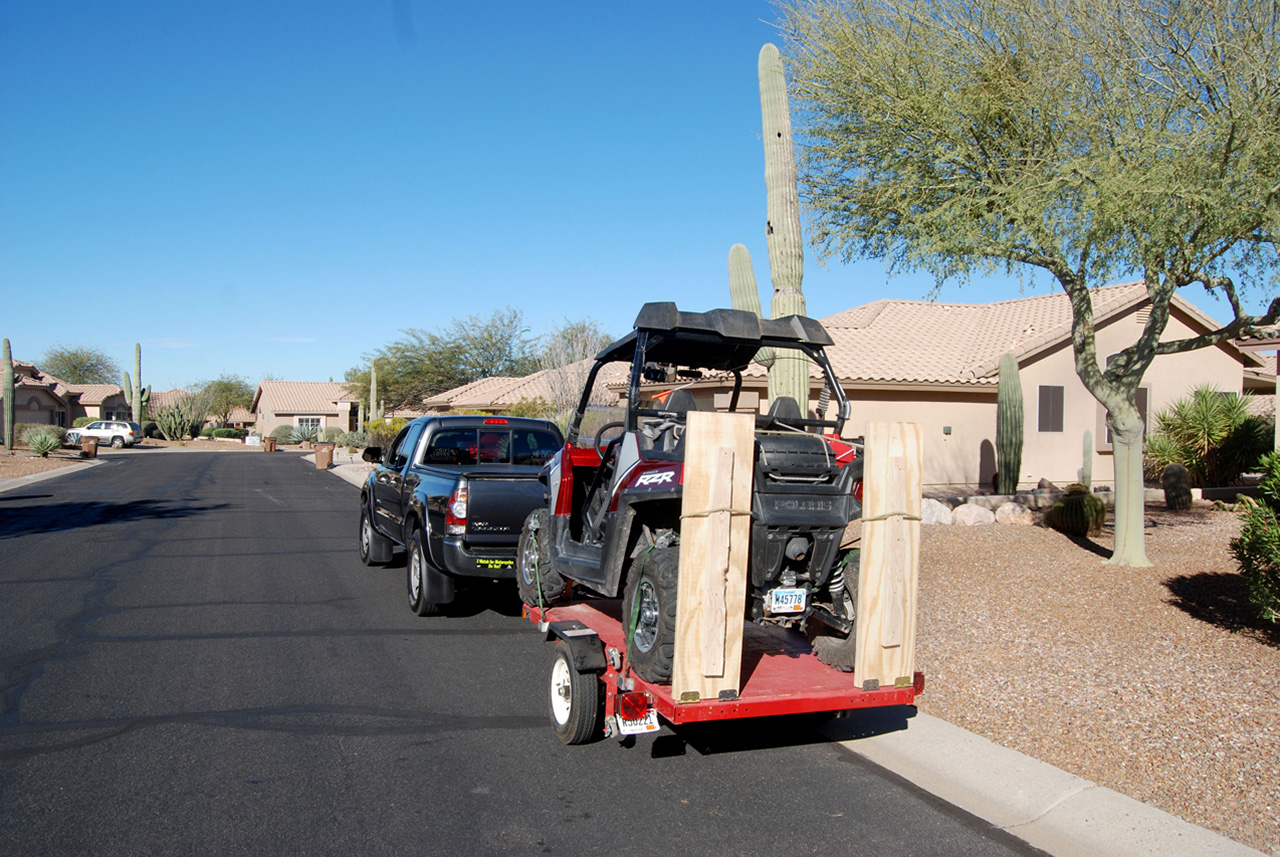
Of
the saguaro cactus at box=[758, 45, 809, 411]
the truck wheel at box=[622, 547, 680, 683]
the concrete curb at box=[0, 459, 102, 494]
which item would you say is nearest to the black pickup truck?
the saguaro cactus at box=[758, 45, 809, 411]

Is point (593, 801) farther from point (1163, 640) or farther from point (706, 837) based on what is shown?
point (1163, 640)

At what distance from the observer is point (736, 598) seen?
14.8ft

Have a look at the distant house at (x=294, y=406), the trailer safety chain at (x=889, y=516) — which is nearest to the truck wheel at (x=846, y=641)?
the trailer safety chain at (x=889, y=516)

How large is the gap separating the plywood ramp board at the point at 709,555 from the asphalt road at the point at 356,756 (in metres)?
0.71

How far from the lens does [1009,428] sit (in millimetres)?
17953

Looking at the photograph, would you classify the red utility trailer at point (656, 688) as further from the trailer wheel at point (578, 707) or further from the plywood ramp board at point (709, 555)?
the plywood ramp board at point (709, 555)

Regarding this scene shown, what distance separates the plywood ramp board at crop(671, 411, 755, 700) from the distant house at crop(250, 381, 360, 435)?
8129 centimetres

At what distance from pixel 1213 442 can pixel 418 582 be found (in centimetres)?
1630

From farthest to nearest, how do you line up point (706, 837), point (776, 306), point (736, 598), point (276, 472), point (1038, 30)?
point (276, 472)
point (776, 306)
point (1038, 30)
point (736, 598)
point (706, 837)

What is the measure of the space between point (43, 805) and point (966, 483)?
1989 centimetres

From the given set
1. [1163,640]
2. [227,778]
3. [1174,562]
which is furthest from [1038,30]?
[227,778]

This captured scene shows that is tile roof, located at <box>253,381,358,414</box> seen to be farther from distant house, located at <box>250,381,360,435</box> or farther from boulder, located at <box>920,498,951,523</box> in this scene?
boulder, located at <box>920,498,951,523</box>

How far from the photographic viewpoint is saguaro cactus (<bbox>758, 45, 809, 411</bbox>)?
1091 centimetres

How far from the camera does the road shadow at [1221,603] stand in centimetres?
708
